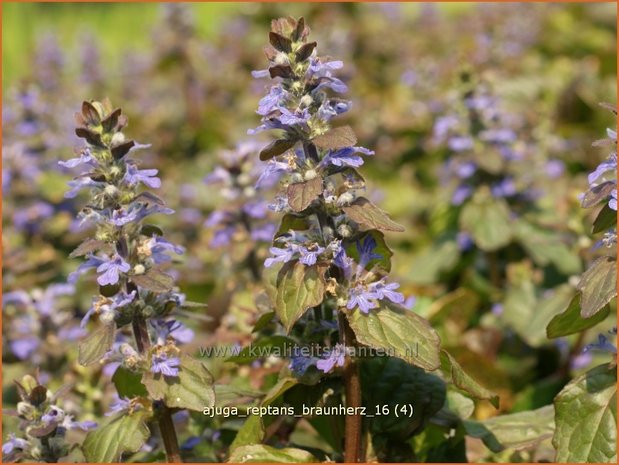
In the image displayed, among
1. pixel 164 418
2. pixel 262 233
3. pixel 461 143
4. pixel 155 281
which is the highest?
pixel 461 143

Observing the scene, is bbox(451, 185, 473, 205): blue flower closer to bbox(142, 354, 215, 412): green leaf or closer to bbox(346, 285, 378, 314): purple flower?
bbox(346, 285, 378, 314): purple flower

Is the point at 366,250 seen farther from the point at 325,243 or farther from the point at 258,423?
the point at 258,423

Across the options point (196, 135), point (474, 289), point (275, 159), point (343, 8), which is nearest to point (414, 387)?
point (275, 159)

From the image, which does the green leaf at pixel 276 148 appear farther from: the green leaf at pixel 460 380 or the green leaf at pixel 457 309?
the green leaf at pixel 457 309

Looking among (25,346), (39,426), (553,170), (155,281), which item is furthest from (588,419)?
(553,170)

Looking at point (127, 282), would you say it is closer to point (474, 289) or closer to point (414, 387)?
point (414, 387)
